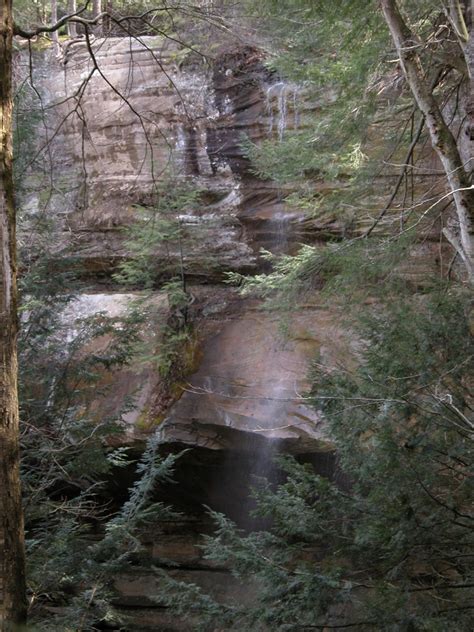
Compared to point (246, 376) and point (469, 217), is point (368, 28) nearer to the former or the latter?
point (469, 217)

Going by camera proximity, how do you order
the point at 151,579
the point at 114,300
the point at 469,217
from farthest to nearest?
1. the point at 114,300
2. the point at 151,579
3. the point at 469,217

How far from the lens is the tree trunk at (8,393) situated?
331 cm

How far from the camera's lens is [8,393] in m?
3.46

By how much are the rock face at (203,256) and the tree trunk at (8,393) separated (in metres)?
5.35

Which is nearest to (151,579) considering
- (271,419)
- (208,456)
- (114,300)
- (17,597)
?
(208,456)

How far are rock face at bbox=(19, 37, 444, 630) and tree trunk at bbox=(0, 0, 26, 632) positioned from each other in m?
5.35

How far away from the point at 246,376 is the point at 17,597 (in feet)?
25.0

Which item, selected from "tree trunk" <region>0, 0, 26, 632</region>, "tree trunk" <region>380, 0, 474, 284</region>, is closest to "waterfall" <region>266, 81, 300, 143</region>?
"tree trunk" <region>380, 0, 474, 284</region>

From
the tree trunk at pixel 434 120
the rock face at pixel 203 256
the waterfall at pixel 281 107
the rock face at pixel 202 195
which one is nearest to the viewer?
the tree trunk at pixel 434 120

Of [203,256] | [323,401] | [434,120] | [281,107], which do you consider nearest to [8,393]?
[323,401]

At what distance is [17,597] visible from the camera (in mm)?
3338

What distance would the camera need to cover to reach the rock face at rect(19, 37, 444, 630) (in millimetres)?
10266

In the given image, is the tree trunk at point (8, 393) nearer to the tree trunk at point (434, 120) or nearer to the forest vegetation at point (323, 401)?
the forest vegetation at point (323, 401)

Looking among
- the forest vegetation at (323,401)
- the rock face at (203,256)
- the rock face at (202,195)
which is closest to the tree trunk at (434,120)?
the forest vegetation at (323,401)
